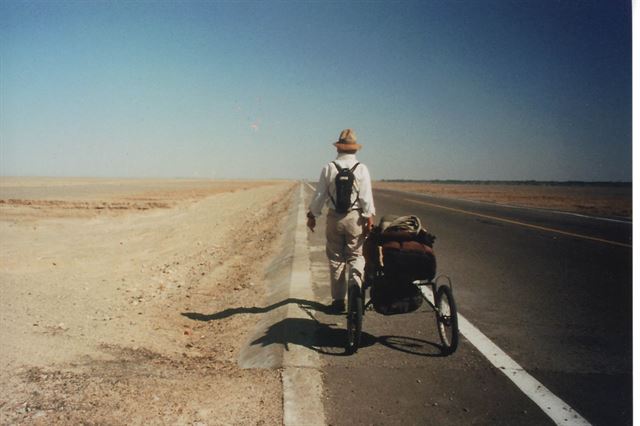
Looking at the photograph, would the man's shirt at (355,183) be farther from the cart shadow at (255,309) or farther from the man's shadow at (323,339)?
the cart shadow at (255,309)

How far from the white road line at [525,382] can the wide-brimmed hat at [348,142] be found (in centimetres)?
223

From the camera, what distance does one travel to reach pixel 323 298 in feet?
18.3

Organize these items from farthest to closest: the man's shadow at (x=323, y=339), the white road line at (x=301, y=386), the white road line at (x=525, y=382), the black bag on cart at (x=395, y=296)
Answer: the man's shadow at (x=323, y=339), the black bag on cart at (x=395, y=296), the white road line at (x=525, y=382), the white road line at (x=301, y=386)

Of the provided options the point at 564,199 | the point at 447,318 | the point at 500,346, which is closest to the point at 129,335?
the point at 447,318

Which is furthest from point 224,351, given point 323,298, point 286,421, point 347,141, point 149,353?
point 347,141

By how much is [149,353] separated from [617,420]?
3.86 m

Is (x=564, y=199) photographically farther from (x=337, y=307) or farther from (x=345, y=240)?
(x=345, y=240)

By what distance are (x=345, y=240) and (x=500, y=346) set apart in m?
1.80

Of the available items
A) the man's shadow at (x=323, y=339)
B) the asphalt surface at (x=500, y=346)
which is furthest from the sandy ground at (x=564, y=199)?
the man's shadow at (x=323, y=339)

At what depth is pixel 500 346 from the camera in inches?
160

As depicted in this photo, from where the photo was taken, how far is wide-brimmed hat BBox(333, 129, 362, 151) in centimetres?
434

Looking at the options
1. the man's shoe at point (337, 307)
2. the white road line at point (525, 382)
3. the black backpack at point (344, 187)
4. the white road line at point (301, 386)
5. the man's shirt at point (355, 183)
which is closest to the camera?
the white road line at point (301, 386)

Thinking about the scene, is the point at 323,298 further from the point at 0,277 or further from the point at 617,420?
the point at 0,277

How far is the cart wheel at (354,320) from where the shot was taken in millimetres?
3688
